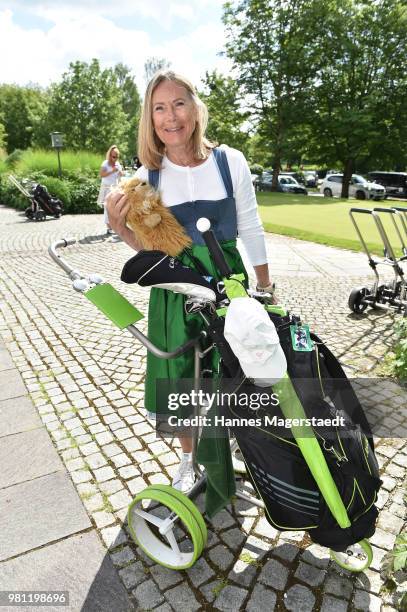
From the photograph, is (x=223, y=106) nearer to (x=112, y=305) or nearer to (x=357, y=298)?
(x=357, y=298)

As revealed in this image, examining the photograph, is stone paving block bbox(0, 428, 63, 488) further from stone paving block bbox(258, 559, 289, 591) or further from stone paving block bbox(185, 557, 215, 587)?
stone paving block bbox(258, 559, 289, 591)

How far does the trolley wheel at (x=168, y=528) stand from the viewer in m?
2.05

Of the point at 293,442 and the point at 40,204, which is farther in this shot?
the point at 40,204

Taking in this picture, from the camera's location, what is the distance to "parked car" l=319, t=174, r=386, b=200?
28.3 metres

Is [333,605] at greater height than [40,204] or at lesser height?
lesser

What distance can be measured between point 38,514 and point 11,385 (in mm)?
1806

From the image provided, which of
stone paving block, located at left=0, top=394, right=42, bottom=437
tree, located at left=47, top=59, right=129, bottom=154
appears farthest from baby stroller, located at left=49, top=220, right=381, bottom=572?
tree, located at left=47, top=59, right=129, bottom=154

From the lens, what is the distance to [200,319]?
2160mm

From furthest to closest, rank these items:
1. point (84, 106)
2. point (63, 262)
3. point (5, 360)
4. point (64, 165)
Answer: point (84, 106)
point (64, 165)
point (5, 360)
point (63, 262)

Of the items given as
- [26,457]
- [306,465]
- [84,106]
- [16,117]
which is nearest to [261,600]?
[306,465]

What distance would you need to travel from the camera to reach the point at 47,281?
24.8ft

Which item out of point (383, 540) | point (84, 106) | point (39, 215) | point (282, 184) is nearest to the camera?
point (383, 540)

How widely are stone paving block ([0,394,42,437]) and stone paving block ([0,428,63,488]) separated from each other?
8 cm

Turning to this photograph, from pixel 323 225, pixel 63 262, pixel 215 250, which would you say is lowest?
pixel 323 225
